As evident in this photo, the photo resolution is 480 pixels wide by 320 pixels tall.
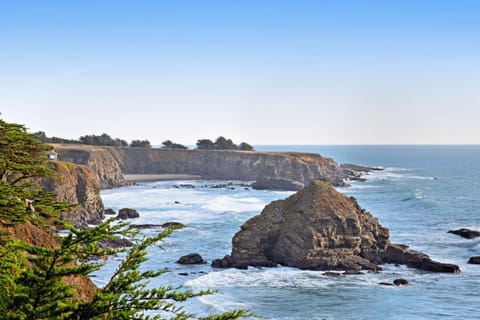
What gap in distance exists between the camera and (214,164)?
454ft

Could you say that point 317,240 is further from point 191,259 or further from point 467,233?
point 467,233

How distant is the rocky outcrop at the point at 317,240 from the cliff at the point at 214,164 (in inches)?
2632

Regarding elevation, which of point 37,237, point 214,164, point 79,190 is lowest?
point 79,190

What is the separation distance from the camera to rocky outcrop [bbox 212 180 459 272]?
1591 inches

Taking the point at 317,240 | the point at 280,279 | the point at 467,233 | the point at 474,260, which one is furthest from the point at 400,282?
the point at 467,233

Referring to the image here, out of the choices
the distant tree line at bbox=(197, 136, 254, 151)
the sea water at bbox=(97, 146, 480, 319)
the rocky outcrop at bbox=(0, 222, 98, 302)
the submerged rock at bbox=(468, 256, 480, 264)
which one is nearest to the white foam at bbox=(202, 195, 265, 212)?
the sea water at bbox=(97, 146, 480, 319)

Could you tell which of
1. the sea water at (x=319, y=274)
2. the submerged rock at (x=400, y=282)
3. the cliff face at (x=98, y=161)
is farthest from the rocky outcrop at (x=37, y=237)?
the cliff face at (x=98, y=161)

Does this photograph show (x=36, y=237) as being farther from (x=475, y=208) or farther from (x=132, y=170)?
(x=132, y=170)

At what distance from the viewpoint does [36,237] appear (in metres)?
18.5

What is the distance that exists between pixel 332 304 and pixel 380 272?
9257 millimetres

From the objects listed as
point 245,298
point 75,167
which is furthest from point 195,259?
point 75,167

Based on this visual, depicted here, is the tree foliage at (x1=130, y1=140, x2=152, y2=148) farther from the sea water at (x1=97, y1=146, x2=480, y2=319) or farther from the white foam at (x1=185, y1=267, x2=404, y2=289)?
the white foam at (x1=185, y1=267, x2=404, y2=289)

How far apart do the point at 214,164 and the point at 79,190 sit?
7422cm

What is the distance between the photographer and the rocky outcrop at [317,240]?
40.4 meters
